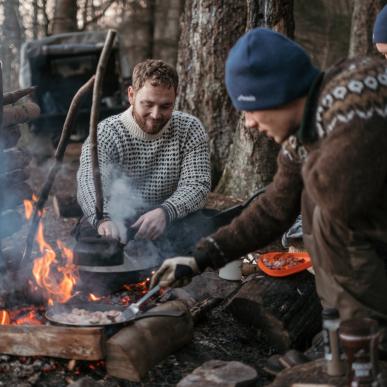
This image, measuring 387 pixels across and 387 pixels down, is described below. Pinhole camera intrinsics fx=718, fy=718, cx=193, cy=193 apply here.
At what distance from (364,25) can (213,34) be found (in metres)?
4.06

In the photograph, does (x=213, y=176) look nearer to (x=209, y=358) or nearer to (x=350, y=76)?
(x=209, y=358)

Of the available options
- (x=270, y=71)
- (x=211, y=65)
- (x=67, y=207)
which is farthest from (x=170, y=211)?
(x=211, y=65)

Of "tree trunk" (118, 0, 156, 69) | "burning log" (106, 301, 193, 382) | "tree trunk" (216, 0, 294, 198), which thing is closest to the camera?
"burning log" (106, 301, 193, 382)

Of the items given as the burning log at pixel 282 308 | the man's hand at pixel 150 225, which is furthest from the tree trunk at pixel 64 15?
the burning log at pixel 282 308

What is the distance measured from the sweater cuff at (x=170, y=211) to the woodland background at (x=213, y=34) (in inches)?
83.4

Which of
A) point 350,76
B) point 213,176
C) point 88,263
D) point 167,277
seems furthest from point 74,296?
point 213,176

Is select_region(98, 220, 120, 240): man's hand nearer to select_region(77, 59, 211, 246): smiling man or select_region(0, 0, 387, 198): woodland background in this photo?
select_region(77, 59, 211, 246): smiling man

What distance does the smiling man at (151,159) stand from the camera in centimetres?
478

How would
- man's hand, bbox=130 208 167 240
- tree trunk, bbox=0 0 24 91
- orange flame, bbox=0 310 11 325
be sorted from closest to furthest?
orange flame, bbox=0 310 11 325, man's hand, bbox=130 208 167 240, tree trunk, bbox=0 0 24 91

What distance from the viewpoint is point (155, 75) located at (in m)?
4.73

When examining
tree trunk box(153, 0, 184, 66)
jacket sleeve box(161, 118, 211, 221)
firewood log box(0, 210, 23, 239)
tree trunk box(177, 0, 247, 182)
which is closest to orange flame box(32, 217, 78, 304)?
firewood log box(0, 210, 23, 239)

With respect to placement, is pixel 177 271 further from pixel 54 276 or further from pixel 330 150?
pixel 54 276

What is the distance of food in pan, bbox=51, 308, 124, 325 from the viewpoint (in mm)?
3701

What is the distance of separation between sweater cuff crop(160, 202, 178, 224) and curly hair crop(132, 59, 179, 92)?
2.66 feet
